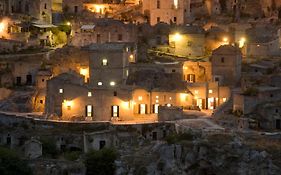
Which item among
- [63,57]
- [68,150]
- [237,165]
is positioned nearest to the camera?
[237,165]

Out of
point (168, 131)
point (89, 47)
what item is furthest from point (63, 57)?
point (168, 131)

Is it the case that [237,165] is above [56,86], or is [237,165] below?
below

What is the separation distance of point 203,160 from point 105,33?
773 inches

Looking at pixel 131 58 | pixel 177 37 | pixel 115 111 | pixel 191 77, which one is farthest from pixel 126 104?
pixel 177 37

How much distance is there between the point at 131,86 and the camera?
197ft

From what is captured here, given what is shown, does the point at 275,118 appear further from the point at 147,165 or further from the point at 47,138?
the point at 47,138

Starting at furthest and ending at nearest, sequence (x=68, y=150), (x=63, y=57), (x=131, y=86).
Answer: (x=63, y=57)
(x=131, y=86)
(x=68, y=150)

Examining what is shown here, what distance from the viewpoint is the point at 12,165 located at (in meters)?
50.2

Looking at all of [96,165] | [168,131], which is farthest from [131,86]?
[96,165]

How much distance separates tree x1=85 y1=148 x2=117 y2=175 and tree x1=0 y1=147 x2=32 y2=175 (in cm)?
374

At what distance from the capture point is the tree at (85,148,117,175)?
5244 cm

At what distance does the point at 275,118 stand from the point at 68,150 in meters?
13.3

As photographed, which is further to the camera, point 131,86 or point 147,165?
point 131,86

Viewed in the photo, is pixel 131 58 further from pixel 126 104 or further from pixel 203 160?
pixel 203 160
